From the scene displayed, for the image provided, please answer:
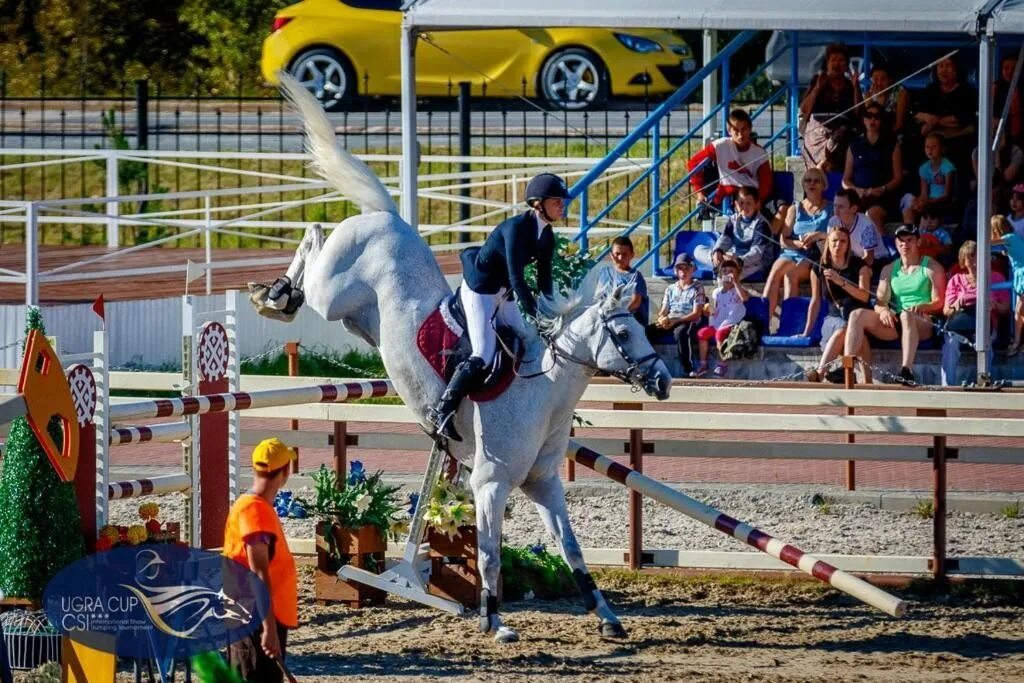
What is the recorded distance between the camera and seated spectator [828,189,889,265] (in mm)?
14883

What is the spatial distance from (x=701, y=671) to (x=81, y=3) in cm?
2406

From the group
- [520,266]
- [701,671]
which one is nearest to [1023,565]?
[701,671]

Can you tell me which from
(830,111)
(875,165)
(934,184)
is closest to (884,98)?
(830,111)

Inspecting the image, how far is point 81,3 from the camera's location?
3027cm

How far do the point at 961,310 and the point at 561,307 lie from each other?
5741 mm

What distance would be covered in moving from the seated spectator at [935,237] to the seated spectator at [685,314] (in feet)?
5.81

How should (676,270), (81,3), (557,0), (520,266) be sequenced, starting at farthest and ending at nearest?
1. (81,3)
2. (676,270)
3. (557,0)
4. (520,266)

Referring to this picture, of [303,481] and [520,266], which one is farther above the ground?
[520,266]

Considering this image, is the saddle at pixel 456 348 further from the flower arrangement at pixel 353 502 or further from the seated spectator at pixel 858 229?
the seated spectator at pixel 858 229

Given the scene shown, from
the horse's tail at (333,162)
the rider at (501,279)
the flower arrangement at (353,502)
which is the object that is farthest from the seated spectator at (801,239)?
the rider at (501,279)

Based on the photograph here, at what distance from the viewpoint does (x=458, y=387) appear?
9336 millimetres

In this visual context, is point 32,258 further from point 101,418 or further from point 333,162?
point 101,418

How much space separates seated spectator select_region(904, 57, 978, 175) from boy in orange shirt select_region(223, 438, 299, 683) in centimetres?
995

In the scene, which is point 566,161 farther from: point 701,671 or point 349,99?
point 701,671
